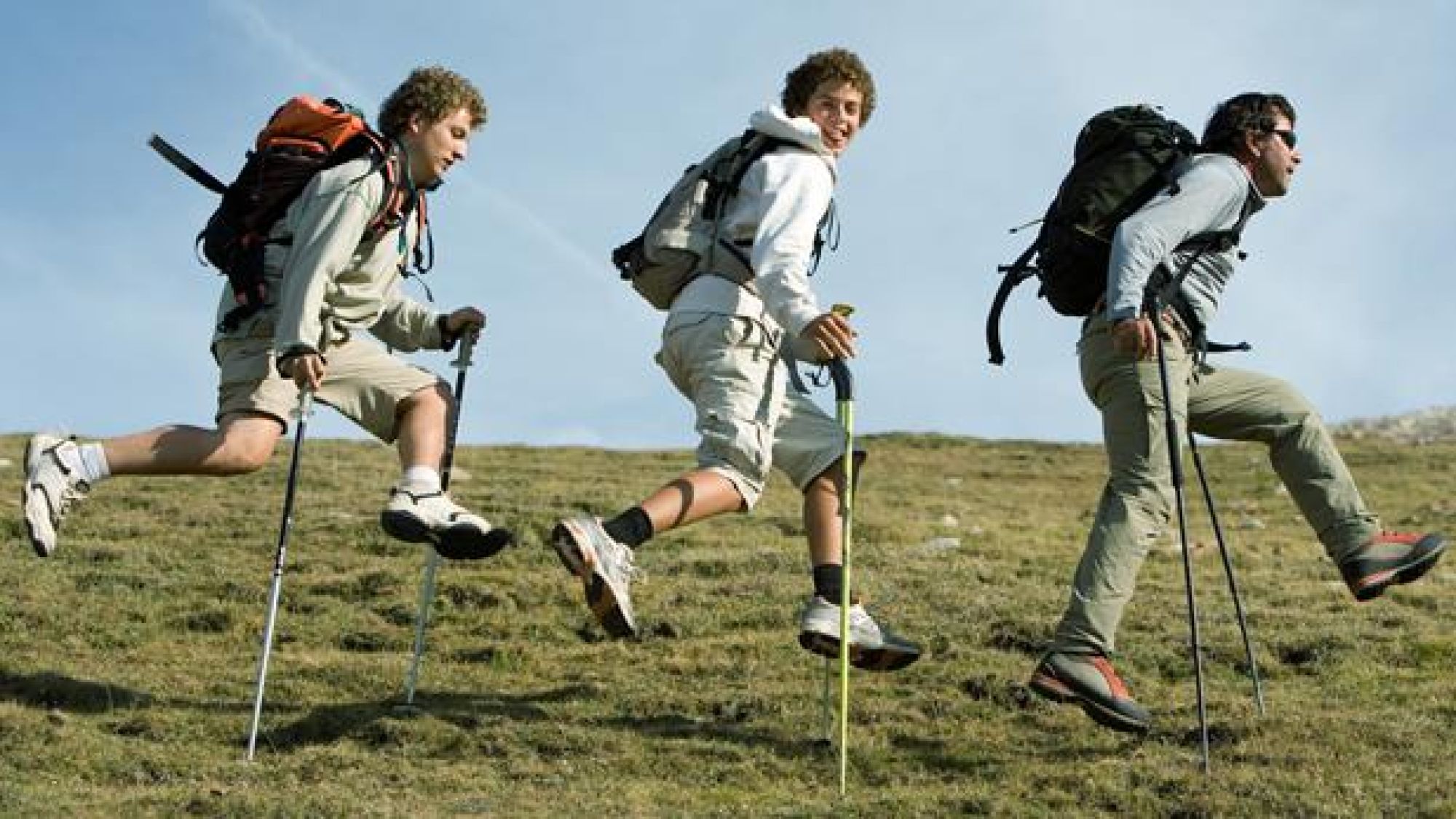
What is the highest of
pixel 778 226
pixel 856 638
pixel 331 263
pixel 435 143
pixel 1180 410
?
pixel 435 143

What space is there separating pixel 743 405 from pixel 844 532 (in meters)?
0.89

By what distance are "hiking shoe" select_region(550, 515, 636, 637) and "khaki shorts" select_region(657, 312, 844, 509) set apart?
85 cm

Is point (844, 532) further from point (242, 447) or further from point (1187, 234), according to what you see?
point (242, 447)

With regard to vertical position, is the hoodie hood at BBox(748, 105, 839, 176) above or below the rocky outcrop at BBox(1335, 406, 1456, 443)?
below

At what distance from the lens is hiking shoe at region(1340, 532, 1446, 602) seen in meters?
9.57

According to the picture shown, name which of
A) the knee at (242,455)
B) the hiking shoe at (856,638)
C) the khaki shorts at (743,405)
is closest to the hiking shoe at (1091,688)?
the hiking shoe at (856,638)

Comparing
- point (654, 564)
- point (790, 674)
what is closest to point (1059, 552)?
point (654, 564)

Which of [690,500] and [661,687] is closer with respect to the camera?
[690,500]

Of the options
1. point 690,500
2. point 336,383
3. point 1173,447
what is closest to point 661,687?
point 690,500

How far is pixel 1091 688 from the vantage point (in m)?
8.98

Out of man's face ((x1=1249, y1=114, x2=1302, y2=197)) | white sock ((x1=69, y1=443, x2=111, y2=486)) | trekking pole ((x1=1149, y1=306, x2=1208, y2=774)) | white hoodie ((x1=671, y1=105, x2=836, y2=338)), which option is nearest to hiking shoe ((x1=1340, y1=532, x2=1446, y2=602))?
trekking pole ((x1=1149, y1=306, x2=1208, y2=774))

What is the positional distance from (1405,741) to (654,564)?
815 cm

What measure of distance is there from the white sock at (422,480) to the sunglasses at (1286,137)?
483 cm

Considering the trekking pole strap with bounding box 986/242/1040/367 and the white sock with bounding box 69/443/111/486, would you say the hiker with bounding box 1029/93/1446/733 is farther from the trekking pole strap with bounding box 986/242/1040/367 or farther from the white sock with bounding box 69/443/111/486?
the white sock with bounding box 69/443/111/486
